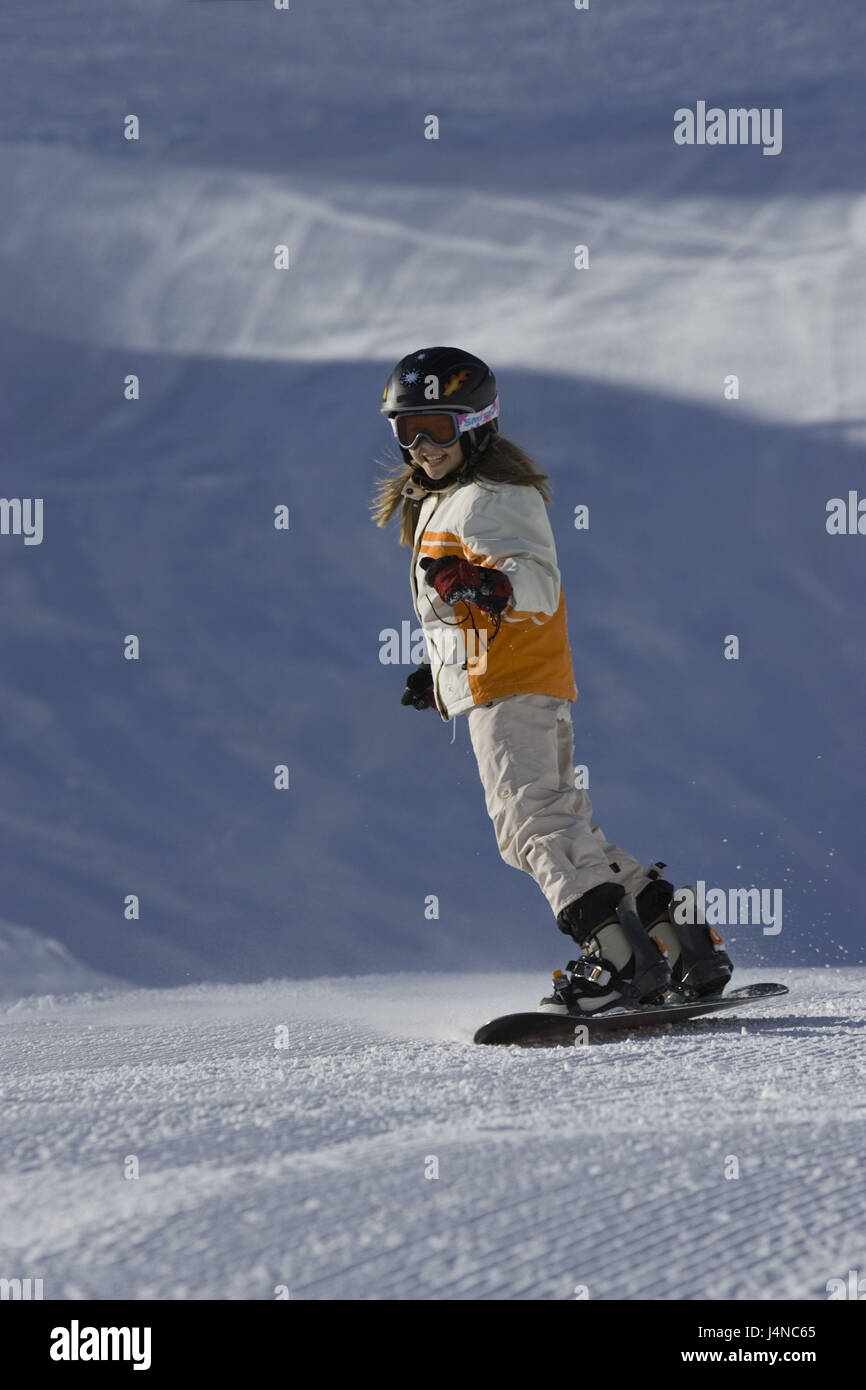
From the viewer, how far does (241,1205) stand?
4.50 feet

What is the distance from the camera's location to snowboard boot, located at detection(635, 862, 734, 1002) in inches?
110

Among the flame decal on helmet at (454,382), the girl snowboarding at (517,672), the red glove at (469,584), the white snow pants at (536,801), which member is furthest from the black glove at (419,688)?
the flame decal on helmet at (454,382)

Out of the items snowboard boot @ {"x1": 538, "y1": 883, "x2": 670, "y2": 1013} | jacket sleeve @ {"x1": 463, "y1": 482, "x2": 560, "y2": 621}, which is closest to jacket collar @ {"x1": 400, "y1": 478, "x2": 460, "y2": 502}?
jacket sleeve @ {"x1": 463, "y1": 482, "x2": 560, "y2": 621}

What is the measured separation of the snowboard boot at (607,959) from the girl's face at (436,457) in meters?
0.92

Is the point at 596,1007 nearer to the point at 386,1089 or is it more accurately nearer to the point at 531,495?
the point at 386,1089

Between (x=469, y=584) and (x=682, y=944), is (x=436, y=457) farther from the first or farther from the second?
(x=682, y=944)

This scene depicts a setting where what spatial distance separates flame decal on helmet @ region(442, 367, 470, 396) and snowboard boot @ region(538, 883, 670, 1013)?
1.04 metres

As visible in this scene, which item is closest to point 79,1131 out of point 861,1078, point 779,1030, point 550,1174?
point 550,1174

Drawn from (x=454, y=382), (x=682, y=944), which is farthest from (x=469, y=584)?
(x=682, y=944)

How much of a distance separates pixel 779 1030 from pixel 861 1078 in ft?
1.77

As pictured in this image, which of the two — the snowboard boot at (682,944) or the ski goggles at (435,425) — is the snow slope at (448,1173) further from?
the ski goggles at (435,425)

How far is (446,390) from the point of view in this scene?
108 inches

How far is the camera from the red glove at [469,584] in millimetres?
2529

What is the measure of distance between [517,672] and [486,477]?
420mm
